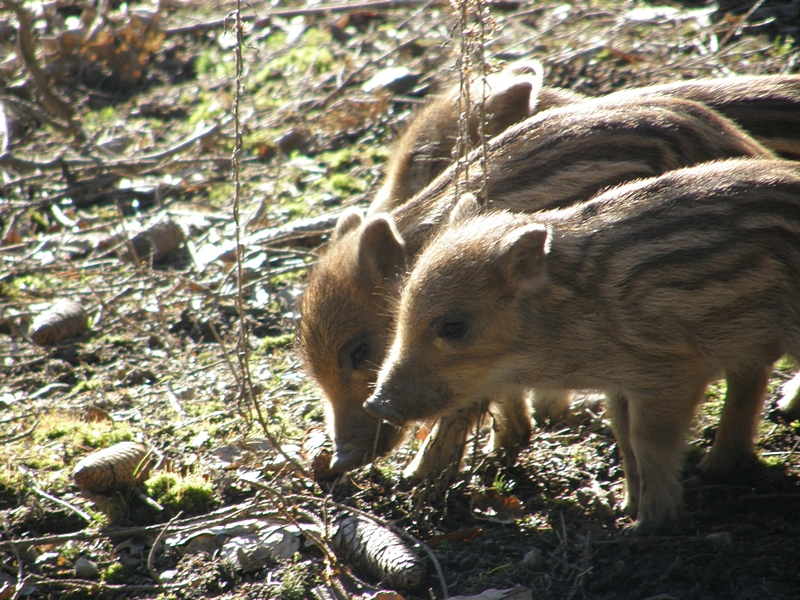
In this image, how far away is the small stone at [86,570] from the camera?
10.1 ft

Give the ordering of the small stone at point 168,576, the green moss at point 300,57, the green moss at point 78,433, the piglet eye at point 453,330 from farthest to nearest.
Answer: the green moss at point 300,57
the green moss at point 78,433
the piglet eye at point 453,330
the small stone at point 168,576

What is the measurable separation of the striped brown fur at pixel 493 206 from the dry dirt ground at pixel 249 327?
284mm

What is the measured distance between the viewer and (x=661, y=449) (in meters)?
3.04

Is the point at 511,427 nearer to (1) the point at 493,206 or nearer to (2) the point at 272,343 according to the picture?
(1) the point at 493,206

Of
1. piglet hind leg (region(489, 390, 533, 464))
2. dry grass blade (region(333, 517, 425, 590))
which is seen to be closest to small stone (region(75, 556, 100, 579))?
dry grass blade (region(333, 517, 425, 590))

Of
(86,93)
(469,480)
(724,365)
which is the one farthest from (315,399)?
(86,93)

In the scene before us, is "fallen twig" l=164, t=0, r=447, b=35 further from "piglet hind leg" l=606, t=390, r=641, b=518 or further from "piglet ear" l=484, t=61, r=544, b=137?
"piglet hind leg" l=606, t=390, r=641, b=518

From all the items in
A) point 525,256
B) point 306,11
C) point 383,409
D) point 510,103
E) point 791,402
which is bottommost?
point 791,402

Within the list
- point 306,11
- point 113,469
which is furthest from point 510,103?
point 306,11

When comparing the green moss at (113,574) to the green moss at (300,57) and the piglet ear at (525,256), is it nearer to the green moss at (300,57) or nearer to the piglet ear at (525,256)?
the piglet ear at (525,256)

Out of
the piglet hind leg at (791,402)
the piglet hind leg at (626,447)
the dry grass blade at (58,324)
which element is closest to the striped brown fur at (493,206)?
the piglet hind leg at (626,447)

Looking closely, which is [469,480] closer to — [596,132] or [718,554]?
[718,554]

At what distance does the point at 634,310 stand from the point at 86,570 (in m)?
2.18

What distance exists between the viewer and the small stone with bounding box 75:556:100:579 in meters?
3.07
